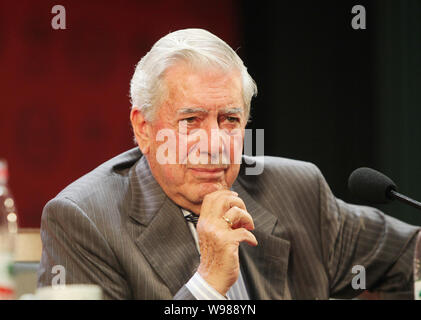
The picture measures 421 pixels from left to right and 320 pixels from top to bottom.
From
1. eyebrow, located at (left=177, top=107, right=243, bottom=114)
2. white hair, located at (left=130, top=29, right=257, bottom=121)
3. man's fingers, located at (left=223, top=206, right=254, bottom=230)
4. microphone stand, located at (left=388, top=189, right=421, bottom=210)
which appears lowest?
man's fingers, located at (left=223, top=206, right=254, bottom=230)

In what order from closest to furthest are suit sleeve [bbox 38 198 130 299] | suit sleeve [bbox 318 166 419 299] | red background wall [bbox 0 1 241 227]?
1. suit sleeve [bbox 38 198 130 299]
2. suit sleeve [bbox 318 166 419 299]
3. red background wall [bbox 0 1 241 227]

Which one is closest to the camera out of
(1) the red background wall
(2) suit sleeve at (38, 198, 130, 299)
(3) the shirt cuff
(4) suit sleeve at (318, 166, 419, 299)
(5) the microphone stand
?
→ (5) the microphone stand

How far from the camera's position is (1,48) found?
3588 millimetres

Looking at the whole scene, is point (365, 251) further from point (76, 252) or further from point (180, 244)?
point (76, 252)

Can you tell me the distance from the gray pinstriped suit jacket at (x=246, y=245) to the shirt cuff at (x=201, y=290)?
0.8 inches

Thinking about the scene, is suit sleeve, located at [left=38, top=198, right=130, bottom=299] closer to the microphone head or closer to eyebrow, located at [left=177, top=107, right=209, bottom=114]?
Result: eyebrow, located at [left=177, top=107, right=209, bottom=114]

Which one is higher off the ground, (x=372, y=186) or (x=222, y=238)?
(x=372, y=186)

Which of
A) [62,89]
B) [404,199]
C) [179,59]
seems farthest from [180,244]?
[62,89]

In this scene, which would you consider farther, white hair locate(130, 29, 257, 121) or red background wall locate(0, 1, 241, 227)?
red background wall locate(0, 1, 241, 227)

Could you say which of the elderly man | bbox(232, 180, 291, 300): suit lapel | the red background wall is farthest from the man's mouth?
the red background wall

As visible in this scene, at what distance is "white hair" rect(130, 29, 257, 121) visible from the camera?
1469 mm

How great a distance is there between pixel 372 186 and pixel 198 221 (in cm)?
38

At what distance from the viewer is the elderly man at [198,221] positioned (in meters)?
1.39

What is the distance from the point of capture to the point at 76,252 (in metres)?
1.41
